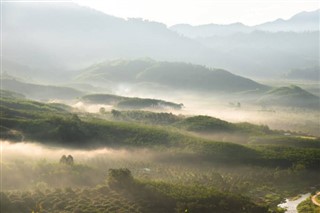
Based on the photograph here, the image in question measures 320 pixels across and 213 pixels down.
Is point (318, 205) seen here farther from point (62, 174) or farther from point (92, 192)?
point (62, 174)

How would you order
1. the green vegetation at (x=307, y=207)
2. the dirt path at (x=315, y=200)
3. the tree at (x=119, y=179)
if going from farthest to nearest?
the dirt path at (x=315, y=200) < the tree at (x=119, y=179) < the green vegetation at (x=307, y=207)

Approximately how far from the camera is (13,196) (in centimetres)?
15225

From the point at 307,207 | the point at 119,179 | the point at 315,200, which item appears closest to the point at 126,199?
the point at 119,179

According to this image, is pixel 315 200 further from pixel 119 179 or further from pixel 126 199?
pixel 119 179

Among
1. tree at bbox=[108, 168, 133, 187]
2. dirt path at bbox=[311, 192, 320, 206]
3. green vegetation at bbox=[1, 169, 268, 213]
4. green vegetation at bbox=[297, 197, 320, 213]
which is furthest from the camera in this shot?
dirt path at bbox=[311, 192, 320, 206]

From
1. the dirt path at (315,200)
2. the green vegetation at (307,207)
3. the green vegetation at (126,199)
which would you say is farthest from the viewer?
the dirt path at (315,200)

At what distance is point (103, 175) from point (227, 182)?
55.1m

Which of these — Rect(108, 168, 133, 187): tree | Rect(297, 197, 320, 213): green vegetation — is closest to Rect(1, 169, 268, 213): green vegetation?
→ Rect(108, 168, 133, 187): tree

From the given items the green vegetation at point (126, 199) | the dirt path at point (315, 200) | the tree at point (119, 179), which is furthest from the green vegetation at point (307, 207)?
the tree at point (119, 179)

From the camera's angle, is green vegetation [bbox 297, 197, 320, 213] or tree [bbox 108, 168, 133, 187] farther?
tree [bbox 108, 168, 133, 187]

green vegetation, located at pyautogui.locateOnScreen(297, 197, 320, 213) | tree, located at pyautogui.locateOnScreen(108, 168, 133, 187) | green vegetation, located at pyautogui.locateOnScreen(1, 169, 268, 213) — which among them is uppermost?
tree, located at pyautogui.locateOnScreen(108, 168, 133, 187)

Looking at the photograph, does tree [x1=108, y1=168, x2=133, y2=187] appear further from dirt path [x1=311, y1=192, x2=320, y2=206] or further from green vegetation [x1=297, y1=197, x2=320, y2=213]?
dirt path [x1=311, y1=192, x2=320, y2=206]

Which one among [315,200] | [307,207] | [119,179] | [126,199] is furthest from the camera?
[315,200]

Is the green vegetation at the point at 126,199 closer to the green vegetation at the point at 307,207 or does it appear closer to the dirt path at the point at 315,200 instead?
the green vegetation at the point at 307,207
